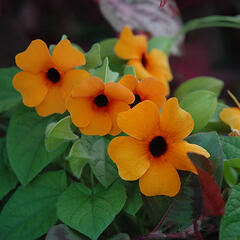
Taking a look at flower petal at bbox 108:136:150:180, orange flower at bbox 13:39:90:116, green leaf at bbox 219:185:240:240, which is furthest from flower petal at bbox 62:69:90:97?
green leaf at bbox 219:185:240:240

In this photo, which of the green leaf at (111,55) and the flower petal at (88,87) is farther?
the green leaf at (111,55)

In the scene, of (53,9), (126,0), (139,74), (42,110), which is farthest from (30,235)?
(53,9)

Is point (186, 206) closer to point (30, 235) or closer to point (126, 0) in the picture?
point (30, 235)

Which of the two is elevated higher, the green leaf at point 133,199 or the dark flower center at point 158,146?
the dark flower center at point 158,146

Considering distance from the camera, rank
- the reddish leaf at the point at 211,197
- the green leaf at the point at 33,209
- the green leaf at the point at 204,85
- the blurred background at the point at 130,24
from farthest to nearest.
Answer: the blurred background at the point at 130,24 → the green leaf at the point at 204,85 → the green leaf at the point at 33,209 → the reddish leaf at the point at 211,197

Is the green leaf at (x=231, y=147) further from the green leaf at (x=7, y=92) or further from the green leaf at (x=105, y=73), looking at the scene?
the green leaf at (x=7, y=92)

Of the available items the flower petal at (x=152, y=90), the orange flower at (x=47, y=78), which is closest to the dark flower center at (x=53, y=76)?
the orange flower at (x=47, y=78)

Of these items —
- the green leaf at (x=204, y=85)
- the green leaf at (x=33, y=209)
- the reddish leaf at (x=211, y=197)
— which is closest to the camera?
the reddish leaf at (x=211, y=197)
